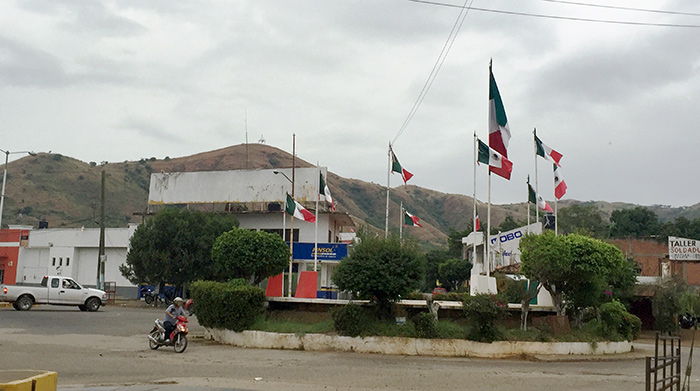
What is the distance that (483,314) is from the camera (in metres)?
18.4

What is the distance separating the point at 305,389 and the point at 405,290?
7.51 metres

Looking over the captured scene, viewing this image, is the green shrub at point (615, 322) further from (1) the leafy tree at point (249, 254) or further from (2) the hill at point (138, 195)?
(2) the hill at point (138, 195)

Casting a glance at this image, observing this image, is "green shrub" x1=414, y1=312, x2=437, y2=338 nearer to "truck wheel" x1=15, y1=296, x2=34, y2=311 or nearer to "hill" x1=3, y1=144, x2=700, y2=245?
"truck wheel" x1=15, y1=296, x2=34, y2=311

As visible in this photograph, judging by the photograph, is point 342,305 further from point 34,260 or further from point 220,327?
point 34,260

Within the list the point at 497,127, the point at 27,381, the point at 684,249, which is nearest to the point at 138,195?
the point at 684,249

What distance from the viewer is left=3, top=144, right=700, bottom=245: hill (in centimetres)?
9610

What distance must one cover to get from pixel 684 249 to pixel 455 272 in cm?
2915

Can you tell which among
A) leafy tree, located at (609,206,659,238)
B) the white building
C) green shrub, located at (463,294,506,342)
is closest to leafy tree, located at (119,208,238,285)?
the white building

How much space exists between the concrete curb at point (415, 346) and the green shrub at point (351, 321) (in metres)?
0.21

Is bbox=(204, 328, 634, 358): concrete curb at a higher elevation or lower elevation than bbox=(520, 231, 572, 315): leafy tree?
lower

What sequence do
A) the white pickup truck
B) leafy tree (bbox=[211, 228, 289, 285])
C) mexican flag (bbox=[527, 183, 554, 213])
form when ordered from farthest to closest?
the white pickup truck < mexican flag (bbox=[527, 183, 554, 213]) < leafy tree (bbox=[211, 228, 289, 285])

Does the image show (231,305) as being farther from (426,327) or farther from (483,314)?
(483,314)

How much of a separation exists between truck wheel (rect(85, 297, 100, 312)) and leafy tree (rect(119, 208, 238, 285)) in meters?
8.75

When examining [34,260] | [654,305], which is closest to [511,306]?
[654,305]
